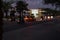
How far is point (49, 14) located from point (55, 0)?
44.6 meters

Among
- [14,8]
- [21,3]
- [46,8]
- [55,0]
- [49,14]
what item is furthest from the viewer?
[46,8]

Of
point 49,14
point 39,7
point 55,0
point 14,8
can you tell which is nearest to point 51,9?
point 49,14

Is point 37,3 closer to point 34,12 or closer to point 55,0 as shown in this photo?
point 34,12

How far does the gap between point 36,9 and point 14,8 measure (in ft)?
63.0

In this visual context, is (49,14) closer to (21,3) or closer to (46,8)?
(46,8)

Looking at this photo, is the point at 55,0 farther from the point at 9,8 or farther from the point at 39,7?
the point at 39,7

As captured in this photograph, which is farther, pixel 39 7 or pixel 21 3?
pixel 39 7

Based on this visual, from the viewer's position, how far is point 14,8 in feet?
179

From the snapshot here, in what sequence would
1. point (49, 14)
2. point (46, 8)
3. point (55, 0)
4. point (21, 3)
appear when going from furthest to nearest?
1. point (46, 8)
2. point (49, 14)
3. point (21, 3)
4. point (55, 0)

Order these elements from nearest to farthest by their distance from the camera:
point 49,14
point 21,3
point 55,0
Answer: point 55,0 → point 21,3 → point 49,14

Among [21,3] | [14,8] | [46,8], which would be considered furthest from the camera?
[46,8]

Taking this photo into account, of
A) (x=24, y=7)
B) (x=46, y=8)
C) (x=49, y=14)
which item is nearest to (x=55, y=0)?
(x=24, y=7)

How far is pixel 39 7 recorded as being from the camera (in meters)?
71.5

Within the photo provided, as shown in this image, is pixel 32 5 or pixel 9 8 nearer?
pixel 9 8
